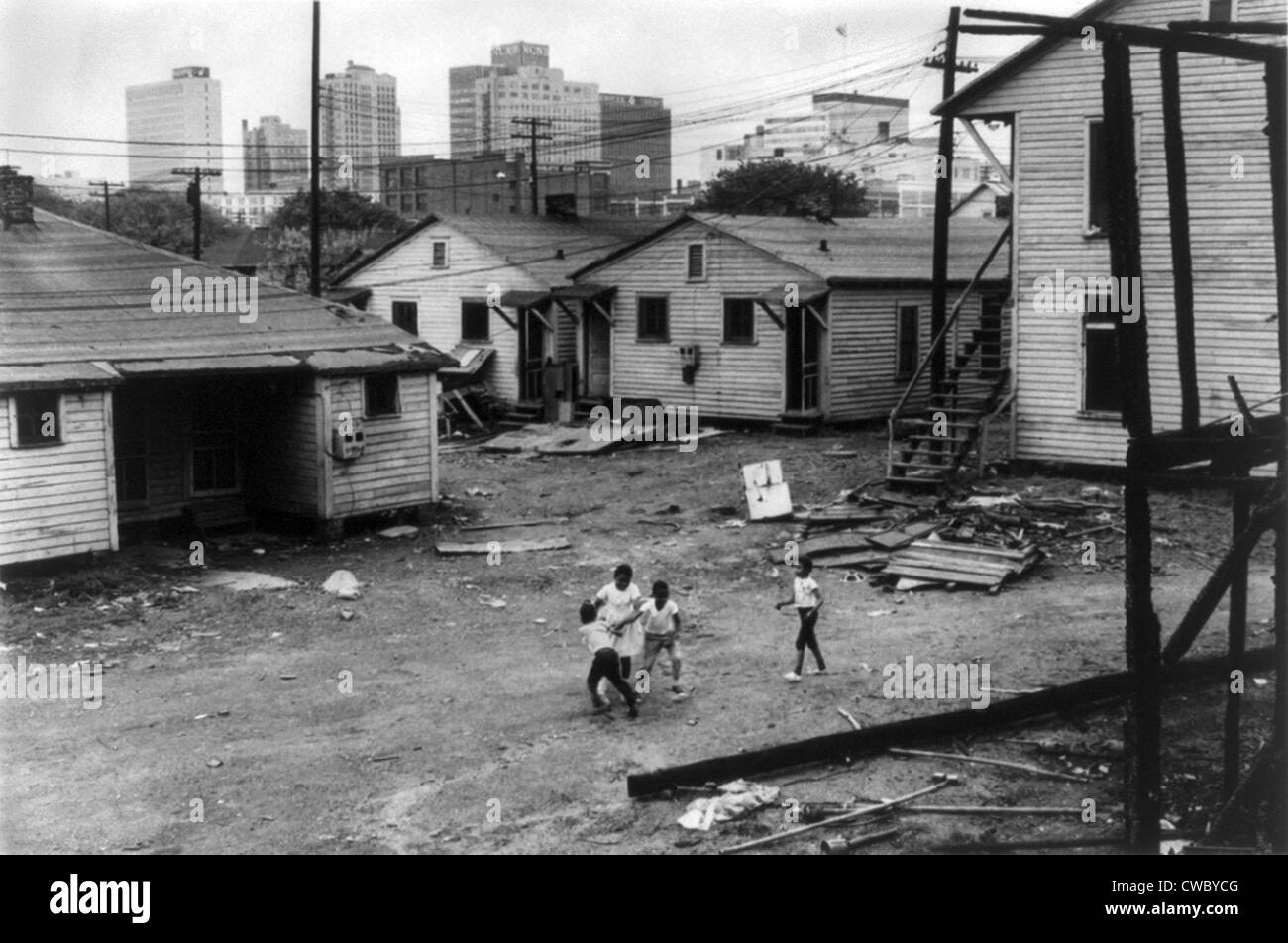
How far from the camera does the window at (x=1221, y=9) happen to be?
69.8 feet

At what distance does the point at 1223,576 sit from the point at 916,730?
3.08 meters

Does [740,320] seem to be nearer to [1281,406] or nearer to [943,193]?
[943,193]

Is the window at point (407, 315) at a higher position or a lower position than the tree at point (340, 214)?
lower

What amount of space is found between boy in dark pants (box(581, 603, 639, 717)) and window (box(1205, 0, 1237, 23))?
15088 mm

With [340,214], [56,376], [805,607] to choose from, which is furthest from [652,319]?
[340,214]

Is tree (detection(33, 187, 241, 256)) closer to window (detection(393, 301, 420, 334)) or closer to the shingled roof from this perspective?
window (detection(393, 301, 420, 334))

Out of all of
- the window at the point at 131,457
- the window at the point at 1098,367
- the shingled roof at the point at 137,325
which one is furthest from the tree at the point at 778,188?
the window at the point at 131,457

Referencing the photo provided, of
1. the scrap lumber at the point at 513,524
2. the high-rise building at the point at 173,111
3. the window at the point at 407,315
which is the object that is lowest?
the scrap lumber at the point at 513,524

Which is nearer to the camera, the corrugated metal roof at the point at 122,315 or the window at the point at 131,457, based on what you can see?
the corrugated metal roof at the point at 122,315

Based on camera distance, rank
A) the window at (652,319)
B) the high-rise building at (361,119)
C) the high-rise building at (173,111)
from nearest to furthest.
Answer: the window at (652,319) < the high-rise building at (173,111) < the high-rise building at (361,119)

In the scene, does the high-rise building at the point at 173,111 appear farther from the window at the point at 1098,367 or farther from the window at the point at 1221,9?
the window at the point at 1221,9

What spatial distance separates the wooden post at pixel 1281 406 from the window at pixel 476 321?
2967cm

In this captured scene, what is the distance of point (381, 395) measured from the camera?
944 inches

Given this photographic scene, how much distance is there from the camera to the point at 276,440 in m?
23.3
